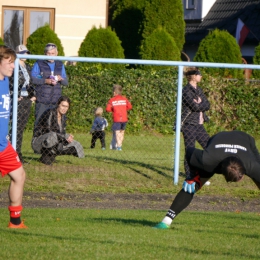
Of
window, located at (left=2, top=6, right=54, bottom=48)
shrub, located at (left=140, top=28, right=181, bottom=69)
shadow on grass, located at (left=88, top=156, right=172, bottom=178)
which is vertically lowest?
shadow on grass, located at (left=88, top=156, right=172, bottom=178)

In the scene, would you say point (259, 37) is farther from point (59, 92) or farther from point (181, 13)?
point (59, 92)

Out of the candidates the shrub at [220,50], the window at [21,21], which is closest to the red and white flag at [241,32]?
the shrub at [220,50]

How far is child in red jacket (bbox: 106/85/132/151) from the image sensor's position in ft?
52.4

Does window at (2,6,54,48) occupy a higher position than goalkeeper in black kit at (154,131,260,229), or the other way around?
window at (2,6,54,48)

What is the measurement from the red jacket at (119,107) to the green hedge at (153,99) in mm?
163

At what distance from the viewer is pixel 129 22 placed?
31.8 m

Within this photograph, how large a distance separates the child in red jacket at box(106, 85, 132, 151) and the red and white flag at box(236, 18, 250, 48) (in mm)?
14701

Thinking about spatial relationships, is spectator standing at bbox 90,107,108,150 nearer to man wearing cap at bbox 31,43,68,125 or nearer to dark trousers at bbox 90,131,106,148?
dark trousers at bbox 90,131,106,148

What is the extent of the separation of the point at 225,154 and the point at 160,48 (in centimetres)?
1531

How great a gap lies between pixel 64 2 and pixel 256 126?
13.3 meters

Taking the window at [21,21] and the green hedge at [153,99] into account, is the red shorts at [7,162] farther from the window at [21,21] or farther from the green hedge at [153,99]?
the window at [21,21]

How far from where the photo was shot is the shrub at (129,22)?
31625mm

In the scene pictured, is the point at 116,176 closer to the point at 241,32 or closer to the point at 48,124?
the point at 48,124

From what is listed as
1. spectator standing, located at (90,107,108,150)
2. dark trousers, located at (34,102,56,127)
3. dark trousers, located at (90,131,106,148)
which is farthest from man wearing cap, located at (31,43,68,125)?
dark trousers, located at (90,131,106,148)
